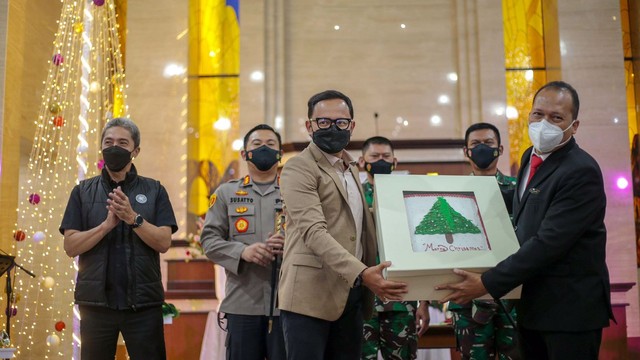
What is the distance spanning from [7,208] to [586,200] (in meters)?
5.27

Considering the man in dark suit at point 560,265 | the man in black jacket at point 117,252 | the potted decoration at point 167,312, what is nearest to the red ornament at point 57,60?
the potted decoration at point 167,312

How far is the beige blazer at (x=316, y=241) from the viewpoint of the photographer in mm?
2549

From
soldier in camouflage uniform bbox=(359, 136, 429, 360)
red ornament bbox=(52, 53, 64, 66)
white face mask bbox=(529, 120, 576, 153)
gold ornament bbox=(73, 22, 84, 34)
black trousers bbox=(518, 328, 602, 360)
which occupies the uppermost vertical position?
gold ornament bbox=(73, 22, 84, 34)

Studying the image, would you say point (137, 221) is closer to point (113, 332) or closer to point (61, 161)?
point (113, 332)

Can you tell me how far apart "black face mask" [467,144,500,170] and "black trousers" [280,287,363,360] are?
5.02 ft

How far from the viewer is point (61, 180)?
6574 mm

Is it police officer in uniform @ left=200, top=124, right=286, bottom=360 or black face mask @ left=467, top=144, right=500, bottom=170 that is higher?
black face mask @ left=467, top=144, right=500, bottom=170

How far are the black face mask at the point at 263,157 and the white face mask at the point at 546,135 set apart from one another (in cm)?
152

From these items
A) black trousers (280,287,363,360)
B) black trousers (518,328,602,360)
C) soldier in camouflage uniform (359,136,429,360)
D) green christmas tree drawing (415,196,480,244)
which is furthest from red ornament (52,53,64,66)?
black trousers (518,328,602,360)

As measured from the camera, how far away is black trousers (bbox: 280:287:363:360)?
2572 millimetres

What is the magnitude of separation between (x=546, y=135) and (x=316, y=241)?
1040 mm

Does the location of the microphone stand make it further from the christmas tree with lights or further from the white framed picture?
the christmas tree with lights

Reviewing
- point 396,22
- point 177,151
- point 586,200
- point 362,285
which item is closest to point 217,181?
point 177,151

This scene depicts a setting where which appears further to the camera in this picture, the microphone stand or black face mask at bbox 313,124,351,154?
the microphone stand
